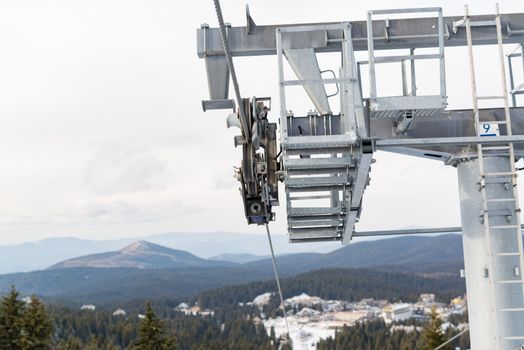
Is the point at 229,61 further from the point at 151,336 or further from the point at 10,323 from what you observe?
the point at 151,336

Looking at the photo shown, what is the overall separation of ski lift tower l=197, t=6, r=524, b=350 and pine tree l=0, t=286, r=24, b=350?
30.5 m

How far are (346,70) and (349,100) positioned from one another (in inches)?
19.4

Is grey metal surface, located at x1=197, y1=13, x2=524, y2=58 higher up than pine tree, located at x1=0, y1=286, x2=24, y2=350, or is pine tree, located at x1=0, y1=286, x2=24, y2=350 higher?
grey metal surface, located at x1=197, y1=13, x2=524, y2=58

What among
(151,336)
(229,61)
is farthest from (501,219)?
(151,336)

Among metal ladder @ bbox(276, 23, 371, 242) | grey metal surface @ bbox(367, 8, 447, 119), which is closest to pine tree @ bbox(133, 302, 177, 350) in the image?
metal ladder @ bbox(276, 23, 371, 242)

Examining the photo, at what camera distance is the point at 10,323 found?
3522 cm

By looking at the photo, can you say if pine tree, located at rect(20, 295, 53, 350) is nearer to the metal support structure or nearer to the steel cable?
the steel cable

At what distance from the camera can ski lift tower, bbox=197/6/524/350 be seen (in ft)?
26.1

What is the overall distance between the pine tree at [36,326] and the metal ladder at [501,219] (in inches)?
1251

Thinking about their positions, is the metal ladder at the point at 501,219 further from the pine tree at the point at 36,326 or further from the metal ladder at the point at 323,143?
the pine tree at the point at 36,326

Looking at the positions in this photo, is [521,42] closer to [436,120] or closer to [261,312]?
[436,120]

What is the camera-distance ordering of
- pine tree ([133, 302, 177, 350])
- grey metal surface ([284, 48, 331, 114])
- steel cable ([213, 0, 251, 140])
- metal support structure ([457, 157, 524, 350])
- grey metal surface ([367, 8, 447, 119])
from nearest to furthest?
steel cable ([213, 0, 251, 140]) → grey metal surface ([367, 8, 447, 119]) → metal support structure ([457, 157, 524, 350]) → grey metal surface ([284, 48, 331, 114]) → pine tree ([133, 302, 177, 350])

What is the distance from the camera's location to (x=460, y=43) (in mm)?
8867

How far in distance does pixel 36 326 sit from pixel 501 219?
32.4 metres
